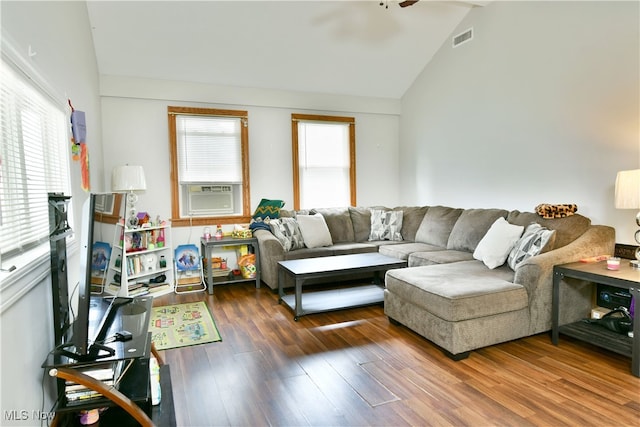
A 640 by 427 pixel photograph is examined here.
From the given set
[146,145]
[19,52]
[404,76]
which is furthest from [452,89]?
[19,52]

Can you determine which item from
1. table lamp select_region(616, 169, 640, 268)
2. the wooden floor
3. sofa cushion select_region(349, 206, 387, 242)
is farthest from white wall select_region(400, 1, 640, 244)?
the wooden floor

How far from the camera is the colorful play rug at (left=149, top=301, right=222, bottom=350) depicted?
122 inches

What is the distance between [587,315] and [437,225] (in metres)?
1.89

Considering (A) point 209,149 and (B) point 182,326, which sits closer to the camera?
(B) point 182,326

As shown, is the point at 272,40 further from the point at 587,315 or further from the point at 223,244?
the point at 587,315

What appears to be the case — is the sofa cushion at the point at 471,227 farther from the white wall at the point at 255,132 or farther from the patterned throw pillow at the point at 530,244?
the white wall at the point at 255,132

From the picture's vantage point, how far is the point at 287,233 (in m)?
4.69

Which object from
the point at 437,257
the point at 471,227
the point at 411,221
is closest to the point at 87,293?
the point at 437,257

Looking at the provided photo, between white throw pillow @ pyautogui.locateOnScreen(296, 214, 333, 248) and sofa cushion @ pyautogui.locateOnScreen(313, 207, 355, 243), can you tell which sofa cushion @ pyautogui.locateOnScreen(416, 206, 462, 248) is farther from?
white throw pillow @ pyautogui.locateOnScreen(296, 214, 333, 248)

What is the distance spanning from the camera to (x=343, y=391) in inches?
92.4

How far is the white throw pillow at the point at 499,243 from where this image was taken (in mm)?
3461

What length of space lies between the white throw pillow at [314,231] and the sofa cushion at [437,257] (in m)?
1.11

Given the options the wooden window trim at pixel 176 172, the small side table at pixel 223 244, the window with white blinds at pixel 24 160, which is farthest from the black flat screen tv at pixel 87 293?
the wooden window trim at pixel 176 172

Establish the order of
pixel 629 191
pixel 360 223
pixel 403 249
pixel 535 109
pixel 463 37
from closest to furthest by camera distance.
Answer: pixel 629 191 → pixel 535 109 → pixel 403 249 → pixel 463 37 → pixel 360 223
